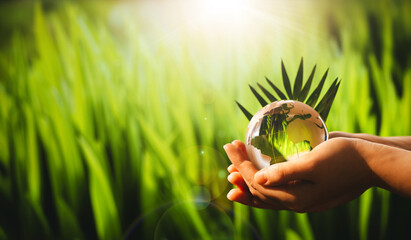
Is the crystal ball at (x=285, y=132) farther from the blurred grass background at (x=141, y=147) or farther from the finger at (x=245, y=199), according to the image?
the blurred grass background at (x=141, y=147)

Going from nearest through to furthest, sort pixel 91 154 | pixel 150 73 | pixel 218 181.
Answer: pixel 91 154, pixel 218 181, pixel 150 73

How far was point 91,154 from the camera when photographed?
0.58 m

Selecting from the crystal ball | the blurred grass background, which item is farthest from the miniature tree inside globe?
the blurred grass background

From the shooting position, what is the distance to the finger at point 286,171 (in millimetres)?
314

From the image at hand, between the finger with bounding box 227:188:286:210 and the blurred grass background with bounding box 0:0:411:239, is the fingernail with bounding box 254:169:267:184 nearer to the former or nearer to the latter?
the finger with bounding box 227:188:286:210

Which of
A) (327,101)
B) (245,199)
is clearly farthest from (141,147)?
(327,101)

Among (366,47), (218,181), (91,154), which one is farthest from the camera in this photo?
(366,47)

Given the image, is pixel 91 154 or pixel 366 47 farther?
pixel 366 47

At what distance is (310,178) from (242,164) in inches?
3.0

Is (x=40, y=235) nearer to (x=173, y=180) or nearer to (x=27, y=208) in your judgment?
(x=27, y=208)

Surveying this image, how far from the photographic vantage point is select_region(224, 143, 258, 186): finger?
36 cm

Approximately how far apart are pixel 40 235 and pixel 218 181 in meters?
0.40

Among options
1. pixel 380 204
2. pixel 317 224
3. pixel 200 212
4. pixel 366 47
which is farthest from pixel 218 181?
pixel 366 47

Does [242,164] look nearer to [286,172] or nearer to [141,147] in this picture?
[286,172]
